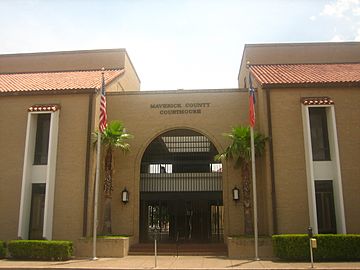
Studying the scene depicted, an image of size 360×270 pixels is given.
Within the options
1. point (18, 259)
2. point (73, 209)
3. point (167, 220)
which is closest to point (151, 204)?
point (167, 220)

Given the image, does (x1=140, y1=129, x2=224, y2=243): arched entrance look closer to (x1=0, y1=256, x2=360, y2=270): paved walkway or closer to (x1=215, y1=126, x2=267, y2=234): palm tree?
(x1=215, y1=126, x2=267, y2=234): palm tree

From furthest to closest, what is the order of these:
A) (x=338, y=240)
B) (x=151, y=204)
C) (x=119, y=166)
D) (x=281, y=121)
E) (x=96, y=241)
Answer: (x=151, y=204), (x=119, y=166), (x=281, y=121), (x=96, y=241), (x=338, y=240)

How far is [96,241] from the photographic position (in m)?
19.1

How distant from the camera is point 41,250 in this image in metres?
18.0

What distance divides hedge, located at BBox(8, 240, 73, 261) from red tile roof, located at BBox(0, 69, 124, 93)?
8362 mm

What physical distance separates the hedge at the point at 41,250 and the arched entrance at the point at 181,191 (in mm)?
6339

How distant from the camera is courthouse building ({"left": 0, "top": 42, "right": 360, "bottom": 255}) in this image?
1981 cm

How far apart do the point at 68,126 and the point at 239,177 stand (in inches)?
383

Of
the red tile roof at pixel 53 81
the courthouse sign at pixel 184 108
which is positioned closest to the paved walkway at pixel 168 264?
the courthouse sign at pixel 184 108

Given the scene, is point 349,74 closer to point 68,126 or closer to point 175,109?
point 175,109

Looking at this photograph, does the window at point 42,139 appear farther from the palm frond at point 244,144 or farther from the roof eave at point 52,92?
the palm frond at point 244,144

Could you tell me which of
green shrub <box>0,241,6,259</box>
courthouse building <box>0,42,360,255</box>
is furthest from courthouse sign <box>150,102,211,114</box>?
green shrub <box>0,241,6,259</box>

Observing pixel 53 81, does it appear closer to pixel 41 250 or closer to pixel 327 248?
pixel 41 250

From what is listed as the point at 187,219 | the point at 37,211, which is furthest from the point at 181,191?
the point at 37,211
